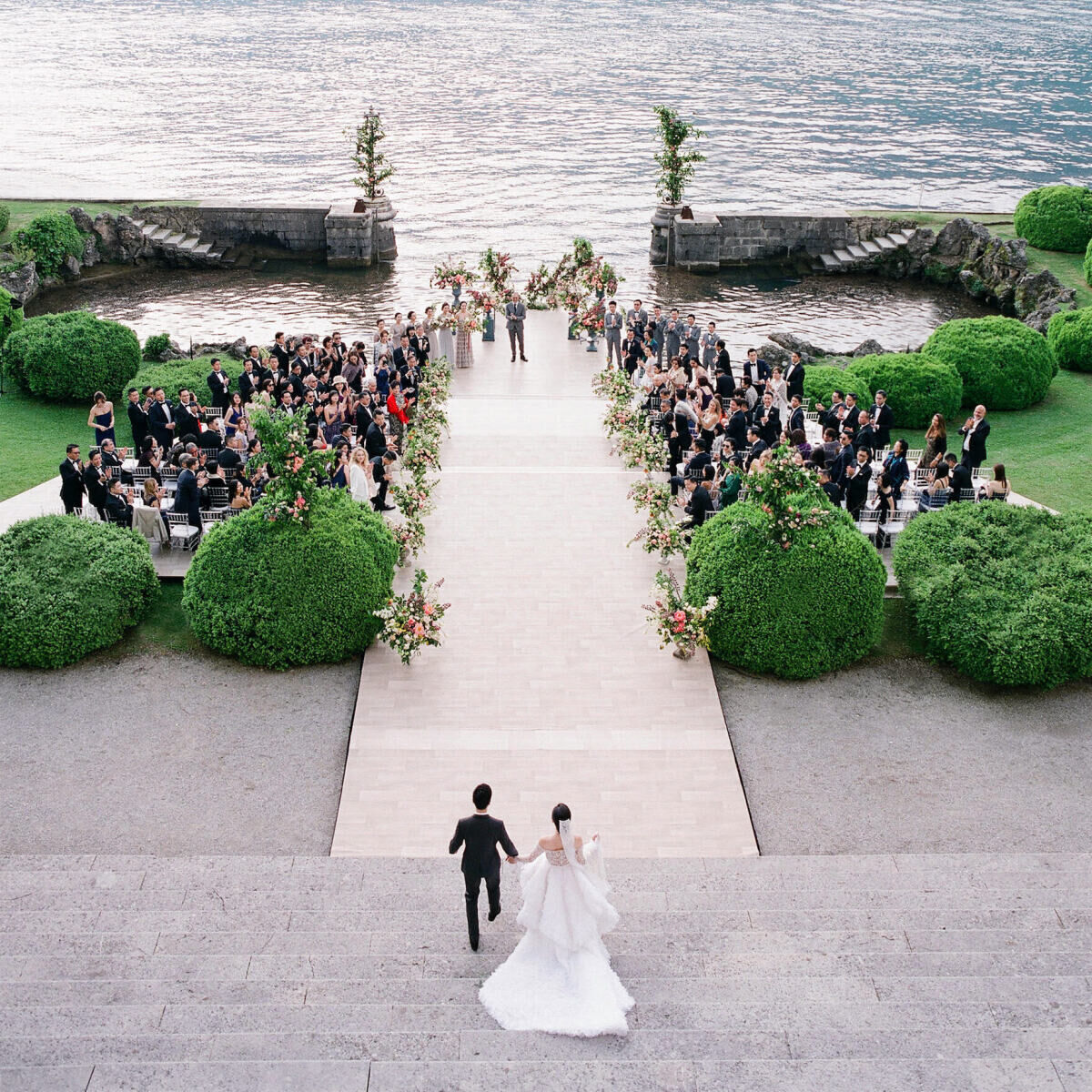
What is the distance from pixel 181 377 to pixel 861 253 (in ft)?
78.2

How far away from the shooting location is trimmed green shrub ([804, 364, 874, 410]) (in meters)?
20.3

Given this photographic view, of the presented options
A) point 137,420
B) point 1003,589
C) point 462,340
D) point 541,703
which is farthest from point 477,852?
point 462,340

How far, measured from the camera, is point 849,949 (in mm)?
8102

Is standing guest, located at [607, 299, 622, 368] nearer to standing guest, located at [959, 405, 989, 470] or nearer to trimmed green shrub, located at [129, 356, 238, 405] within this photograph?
trimmed green shrub, located at [129, 356, 238, 405]

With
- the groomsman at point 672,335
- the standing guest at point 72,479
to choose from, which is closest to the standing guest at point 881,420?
the groomsman at point 672,335

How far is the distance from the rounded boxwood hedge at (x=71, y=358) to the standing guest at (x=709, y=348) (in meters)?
11.6

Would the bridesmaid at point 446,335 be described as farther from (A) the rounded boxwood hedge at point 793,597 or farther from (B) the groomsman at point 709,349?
(A) the rounded boxwood hedge at point 793,597

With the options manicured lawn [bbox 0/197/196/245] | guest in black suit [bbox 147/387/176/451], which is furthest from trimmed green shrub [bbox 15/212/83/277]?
guest in black suit [bbox 147/387/176/451]

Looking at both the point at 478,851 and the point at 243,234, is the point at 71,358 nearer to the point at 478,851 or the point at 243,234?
the point at 478,851

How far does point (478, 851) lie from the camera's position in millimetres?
8062

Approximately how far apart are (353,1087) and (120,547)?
8.55 meters

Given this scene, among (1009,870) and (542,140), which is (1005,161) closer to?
(542,140)

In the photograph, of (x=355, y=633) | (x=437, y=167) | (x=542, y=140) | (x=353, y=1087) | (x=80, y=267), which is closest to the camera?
(x=353, y=1087)

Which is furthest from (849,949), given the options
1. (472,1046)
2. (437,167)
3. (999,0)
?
(999,0)
